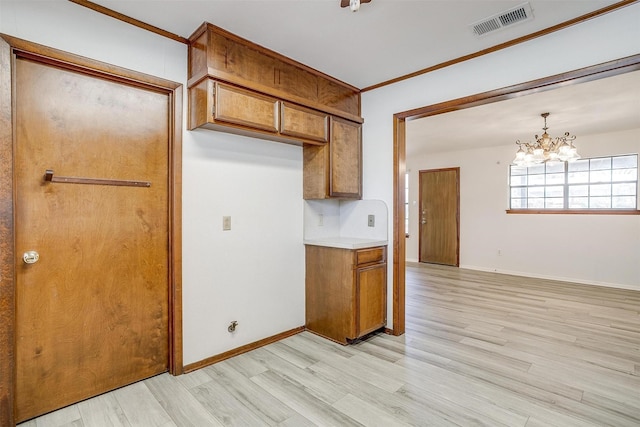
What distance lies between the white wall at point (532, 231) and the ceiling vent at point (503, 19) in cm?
442

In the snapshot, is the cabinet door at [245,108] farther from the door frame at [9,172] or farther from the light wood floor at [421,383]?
the light wood floor at [421,383]

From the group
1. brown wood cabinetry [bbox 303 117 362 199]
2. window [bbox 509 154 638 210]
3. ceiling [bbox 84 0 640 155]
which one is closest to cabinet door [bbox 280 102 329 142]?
brown wood cabinetry [bbox 303 117 362 199]

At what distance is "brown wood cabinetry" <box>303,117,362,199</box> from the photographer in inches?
117

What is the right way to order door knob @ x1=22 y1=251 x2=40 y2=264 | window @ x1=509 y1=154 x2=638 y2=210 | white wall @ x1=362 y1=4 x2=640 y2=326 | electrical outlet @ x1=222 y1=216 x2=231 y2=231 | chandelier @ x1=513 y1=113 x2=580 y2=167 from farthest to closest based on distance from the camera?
window @ x1=509 y1=154 x2=638 y2=210 < chandelier @ x1=513 y1=113 x2=580 y2=167 < electrical outlet @ x1=222 y1=216 x2=231 y2=231 < white wall @ x1=362 y1=4 x2=640 y2=326 < door knob @ x1=22 y1=251 x2=40 y2=264

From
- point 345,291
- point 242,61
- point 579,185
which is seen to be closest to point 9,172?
point 242,61

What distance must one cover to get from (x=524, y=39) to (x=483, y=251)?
15.8 feet

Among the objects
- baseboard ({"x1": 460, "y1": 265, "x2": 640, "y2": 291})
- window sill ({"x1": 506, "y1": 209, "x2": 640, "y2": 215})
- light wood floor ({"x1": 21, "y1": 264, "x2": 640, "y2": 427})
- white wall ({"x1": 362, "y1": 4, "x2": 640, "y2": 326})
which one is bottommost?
light wood floor ({"x1": 21, "y1": 264, "x2": 640, "y2": 427})

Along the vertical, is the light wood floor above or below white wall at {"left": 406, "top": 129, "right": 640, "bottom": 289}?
below

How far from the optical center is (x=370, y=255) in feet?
9.71

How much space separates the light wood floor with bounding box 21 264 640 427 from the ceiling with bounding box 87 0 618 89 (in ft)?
7.88

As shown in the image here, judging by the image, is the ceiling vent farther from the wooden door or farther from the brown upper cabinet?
the wooden door

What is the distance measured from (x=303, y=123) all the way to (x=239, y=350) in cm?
194

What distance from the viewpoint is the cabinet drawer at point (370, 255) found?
9.32 feet

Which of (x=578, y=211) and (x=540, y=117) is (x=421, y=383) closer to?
(x=540, y=117)
